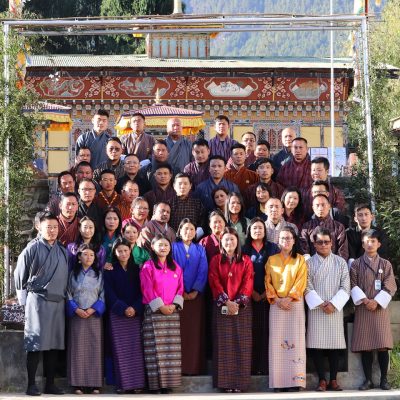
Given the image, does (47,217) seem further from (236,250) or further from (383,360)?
(383,360)

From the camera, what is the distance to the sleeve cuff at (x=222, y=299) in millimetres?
9623

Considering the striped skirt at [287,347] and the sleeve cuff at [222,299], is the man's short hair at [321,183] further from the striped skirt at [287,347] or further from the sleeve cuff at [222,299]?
the sleeve cuff at [222,299]

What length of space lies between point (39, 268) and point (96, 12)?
25572 millimetres

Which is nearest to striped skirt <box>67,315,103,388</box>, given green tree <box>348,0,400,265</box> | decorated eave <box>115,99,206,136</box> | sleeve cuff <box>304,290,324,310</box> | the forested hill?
sleeve cuff <box>304,290,324,310</box>

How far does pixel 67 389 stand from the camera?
974 cm

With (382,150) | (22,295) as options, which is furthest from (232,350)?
(382,150)

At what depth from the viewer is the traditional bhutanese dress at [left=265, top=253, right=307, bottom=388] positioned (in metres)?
9.59

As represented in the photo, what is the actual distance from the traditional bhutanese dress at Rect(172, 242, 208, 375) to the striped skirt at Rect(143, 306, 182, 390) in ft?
0.94

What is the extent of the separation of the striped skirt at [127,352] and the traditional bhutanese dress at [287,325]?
1.20 metres

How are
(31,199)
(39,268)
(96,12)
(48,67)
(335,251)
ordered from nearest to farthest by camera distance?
(39,268), (335,251), (31,199), (48,67), (96,12)

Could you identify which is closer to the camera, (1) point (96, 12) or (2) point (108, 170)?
(2) point (108, 170)

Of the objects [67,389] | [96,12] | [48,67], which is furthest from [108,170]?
[96,12]

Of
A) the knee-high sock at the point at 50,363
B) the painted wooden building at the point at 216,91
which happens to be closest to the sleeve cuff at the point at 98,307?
the knee-high sock at the point at 50,363

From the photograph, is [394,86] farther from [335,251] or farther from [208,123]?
[208,123]
